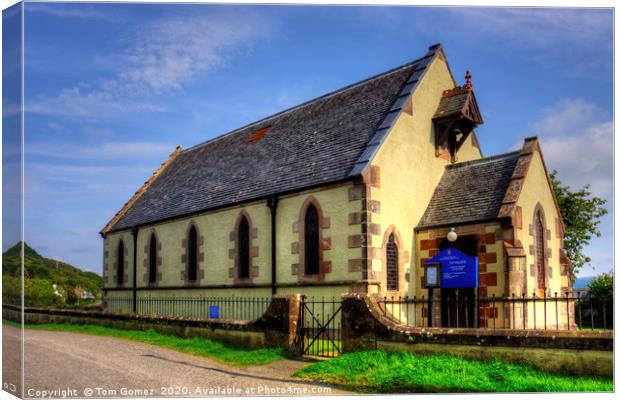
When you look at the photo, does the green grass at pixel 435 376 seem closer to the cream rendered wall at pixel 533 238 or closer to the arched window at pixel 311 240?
the arched window at pixel 311 240

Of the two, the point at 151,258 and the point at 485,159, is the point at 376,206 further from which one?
the point at 151,258

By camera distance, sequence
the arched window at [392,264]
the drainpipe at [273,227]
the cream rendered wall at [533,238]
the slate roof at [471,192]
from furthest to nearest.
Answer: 1. the drainpipe at [273,227]
2. the arched window at [392,264]
3. the slate roof at [471,192]
4. the cream rendered wall at [533,238]

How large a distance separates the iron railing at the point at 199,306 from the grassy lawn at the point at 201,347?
2.10 m

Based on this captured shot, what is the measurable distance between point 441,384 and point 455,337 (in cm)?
158

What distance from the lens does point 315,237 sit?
72.4 ft

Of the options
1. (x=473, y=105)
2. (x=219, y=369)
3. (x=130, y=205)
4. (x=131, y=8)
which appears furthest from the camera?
(x=130, y=205)

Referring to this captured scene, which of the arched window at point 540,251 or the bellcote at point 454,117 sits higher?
the bellcote at point 454,117

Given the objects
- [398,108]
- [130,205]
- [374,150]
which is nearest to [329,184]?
[374,150]

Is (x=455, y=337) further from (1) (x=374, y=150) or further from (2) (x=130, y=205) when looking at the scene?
(2) (x=130, y=205)

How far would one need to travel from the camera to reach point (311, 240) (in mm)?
22234

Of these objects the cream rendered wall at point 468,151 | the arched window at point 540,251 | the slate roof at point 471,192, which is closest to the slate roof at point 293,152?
the slate roof at point 471,192

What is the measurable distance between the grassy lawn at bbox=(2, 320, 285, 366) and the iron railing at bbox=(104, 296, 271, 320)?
210cm

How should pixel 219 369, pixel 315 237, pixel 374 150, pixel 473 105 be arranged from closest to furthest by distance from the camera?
pixel 219 369
pixel 374 150
pixel 315 237
pixel 473 105

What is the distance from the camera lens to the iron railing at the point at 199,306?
2341cm
